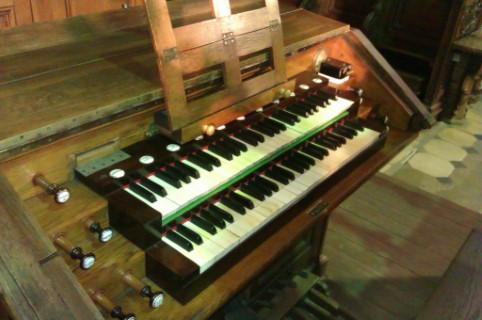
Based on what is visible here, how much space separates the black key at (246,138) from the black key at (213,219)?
0.43 metres

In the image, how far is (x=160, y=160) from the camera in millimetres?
1717

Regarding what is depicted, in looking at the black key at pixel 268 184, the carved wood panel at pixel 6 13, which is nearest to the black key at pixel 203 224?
the black key at pixel 268 184

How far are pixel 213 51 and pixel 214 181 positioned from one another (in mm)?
484

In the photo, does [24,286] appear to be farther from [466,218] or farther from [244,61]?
[466,218]

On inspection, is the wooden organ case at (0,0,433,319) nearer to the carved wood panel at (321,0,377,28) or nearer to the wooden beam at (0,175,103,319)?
the wooden beam at (0,175,103,319)

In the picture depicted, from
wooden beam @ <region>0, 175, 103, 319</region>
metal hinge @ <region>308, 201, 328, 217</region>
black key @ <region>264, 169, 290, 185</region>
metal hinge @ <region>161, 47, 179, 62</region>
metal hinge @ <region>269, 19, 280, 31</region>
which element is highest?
metal hinge @ <region>269, 19, 280, 31</region>

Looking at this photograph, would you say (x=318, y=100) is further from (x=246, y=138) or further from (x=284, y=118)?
(x=246, y=138)

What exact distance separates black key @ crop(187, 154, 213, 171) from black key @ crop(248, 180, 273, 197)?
0.19m

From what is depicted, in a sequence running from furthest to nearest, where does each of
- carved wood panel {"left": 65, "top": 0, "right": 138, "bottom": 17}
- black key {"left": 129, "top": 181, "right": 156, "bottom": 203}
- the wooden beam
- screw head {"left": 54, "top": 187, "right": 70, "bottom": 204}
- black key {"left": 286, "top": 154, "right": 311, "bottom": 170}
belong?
carved wood panel {"left": 65, "top": 0, "right": 138, "bottom": 17} → black key {"left": 286, "top": 154, "right": 311, "bottom": 170} → black key {"left": 129, "top": 181, "right": 156, "bottom": 203} → screw head {"left": 54, "top": 187, "right": 70, "bottom": 204} → the wooden beam

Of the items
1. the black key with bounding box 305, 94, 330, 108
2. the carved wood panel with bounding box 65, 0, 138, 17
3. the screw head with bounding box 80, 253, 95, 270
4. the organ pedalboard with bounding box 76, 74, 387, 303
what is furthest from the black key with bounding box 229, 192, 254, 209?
the carved wood panel with bounding box 65, 0, 138, 17

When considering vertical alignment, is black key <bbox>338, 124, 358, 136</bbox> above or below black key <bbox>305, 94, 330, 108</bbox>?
below

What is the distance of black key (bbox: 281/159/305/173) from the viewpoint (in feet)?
6.56

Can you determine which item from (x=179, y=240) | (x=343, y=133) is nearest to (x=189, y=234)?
(x=179, y=240)

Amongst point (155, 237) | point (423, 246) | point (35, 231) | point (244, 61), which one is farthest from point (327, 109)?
point (35, 231)
